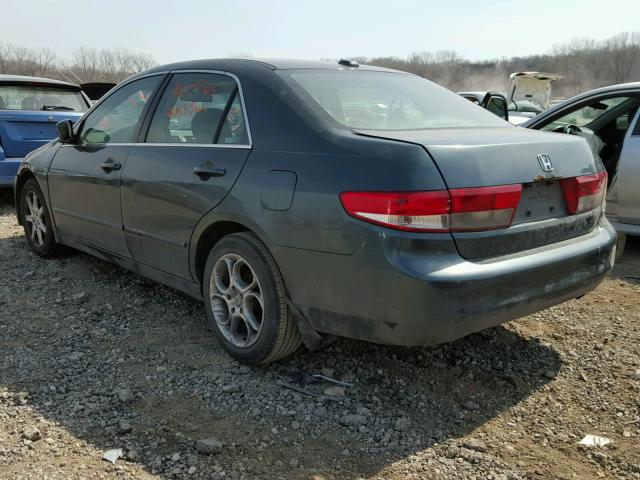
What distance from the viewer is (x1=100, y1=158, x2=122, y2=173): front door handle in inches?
154

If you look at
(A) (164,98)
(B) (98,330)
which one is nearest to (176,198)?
(A) (164,98)

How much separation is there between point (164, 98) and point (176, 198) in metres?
0.76

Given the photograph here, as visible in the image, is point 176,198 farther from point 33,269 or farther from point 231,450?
point 33,269

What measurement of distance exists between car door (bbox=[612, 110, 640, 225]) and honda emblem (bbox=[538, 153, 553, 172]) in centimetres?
287

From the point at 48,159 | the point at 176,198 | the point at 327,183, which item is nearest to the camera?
Result: the point at 327,183

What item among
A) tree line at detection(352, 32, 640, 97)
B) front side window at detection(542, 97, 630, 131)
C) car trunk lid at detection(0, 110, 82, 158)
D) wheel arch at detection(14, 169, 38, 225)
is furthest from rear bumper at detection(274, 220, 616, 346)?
tree line at detection(352, 32, 640, 97)

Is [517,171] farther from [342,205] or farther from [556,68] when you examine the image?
[556,68]

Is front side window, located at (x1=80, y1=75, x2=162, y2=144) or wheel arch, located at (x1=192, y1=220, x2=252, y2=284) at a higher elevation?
front side window, located at (x1=80, y1=75, x2=162, y2=144)

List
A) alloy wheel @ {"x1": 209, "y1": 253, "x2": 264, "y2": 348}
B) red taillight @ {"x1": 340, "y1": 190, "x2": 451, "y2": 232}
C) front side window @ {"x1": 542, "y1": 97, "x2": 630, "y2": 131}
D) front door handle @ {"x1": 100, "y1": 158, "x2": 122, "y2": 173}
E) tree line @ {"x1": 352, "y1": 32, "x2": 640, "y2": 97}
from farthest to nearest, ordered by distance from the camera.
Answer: tree line @ {"x1": 352, "y1": 32, "x2": 640, "y2": 97} < front side window @ {"x1": 542, "y1": 97, "x2": 630, "y2": 131} < front door handle @ {"x1": 100, "y1": 158, "x2": 122, "y2": 173} < alloy wheel @ {"x1": 209, "y1": 253, "x2": 264, "y2": 348} < red taillight @ {"x1": 340, "y1": 190, "x2": 451, "y2": 232}

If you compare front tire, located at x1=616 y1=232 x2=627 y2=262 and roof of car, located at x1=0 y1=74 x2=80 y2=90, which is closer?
front tire, located at x1=616 y1=232 x2=627 y2=262

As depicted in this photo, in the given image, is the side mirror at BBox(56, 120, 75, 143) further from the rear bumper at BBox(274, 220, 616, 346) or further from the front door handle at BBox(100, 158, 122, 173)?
the rear bumper at BBox(274, 220, 616, 346)

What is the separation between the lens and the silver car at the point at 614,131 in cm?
526

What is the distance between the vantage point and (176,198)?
341 centimetres

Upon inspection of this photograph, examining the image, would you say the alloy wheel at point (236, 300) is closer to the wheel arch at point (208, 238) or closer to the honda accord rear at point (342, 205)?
the honda accord rear at point (342, 205)
